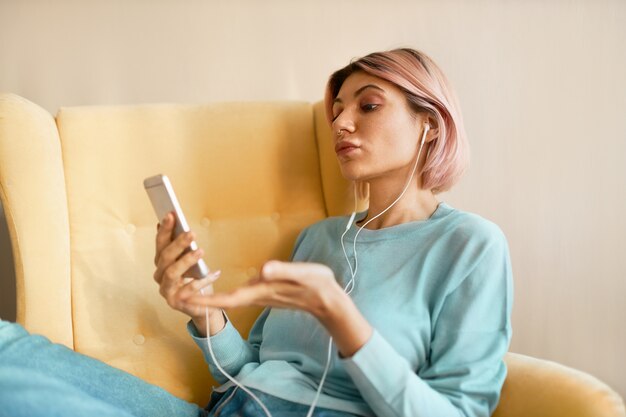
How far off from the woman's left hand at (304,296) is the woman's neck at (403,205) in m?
0.38

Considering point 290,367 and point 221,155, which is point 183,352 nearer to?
point 290,367

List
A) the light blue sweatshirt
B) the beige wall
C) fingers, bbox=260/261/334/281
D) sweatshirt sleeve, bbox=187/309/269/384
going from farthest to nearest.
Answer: the beige wall
sweatshirt sleeve, bbox=187/309/269/384
the light blue sweatshirt
fingers, bbox=260/261/334/281

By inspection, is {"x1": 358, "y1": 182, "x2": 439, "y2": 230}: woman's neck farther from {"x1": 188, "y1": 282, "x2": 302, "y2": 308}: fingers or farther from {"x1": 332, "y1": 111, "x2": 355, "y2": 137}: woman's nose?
{"x1": 188, "y1": 282, "x2": 302, "y2": 308}: fingers

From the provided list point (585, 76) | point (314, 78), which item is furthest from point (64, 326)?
point (585, 76)

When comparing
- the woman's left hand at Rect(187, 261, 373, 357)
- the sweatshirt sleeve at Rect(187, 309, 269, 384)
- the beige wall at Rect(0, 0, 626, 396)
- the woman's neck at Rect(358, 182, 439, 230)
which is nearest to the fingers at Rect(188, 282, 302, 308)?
the woman's left hand at Rect(187, 261, 373, 357)

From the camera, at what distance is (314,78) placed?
5.01 ft

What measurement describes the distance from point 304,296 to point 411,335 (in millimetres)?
276

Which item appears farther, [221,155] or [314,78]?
[314,78]

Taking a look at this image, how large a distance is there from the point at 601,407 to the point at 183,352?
2.54 feet

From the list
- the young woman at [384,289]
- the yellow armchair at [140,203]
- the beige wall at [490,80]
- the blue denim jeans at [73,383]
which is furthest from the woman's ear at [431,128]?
the blue denim jeans at [73,383]

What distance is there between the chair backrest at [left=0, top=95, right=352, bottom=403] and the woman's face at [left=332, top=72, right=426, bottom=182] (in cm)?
21

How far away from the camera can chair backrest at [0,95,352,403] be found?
3.72 ft

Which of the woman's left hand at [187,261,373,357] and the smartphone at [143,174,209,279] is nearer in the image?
the woman's left hand at [187,261,373,357]

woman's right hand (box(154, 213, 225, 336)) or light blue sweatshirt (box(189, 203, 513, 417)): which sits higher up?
woman's right hand (box(154, 213, 225, 336))
